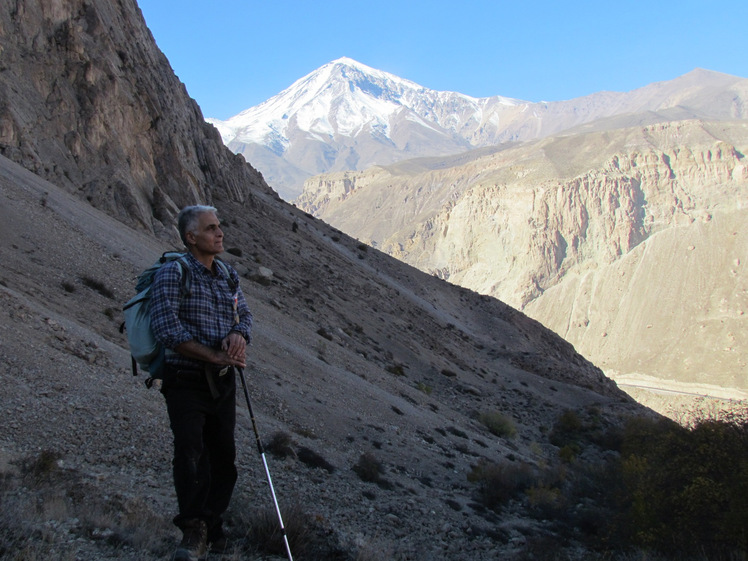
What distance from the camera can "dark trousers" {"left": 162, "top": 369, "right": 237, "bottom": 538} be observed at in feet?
12.9

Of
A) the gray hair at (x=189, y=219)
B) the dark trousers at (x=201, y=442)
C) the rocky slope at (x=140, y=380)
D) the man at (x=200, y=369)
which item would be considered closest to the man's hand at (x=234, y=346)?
the man at (x=200, y=369)

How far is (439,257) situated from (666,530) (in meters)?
137

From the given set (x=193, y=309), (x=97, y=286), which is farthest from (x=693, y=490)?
(x=97, y=286)

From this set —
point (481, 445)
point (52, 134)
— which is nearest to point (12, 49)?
point (52, 134)

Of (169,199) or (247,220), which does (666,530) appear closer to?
(169,199)

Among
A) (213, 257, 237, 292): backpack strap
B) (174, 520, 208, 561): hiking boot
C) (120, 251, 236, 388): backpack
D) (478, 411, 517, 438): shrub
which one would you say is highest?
(213, 257, 237, 292): backpack strap

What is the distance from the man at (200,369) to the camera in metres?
3.89

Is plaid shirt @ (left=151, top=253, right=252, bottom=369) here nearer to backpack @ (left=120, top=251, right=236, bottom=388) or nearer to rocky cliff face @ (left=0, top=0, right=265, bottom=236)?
backpack @ (left=120, top=251, right=236, bottom=388)

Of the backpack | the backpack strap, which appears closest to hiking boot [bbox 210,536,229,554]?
the backpack

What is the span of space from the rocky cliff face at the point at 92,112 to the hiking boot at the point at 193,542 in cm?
1918

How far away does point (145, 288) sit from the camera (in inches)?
161

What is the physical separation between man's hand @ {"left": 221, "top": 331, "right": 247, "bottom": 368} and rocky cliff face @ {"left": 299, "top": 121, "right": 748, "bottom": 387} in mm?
70977

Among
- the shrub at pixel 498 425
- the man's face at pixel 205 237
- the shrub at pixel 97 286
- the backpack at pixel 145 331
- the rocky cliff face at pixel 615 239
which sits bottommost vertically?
the shrub at pixel 97 286

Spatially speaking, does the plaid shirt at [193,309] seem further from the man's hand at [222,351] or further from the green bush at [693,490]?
the green bush at [693,490]
